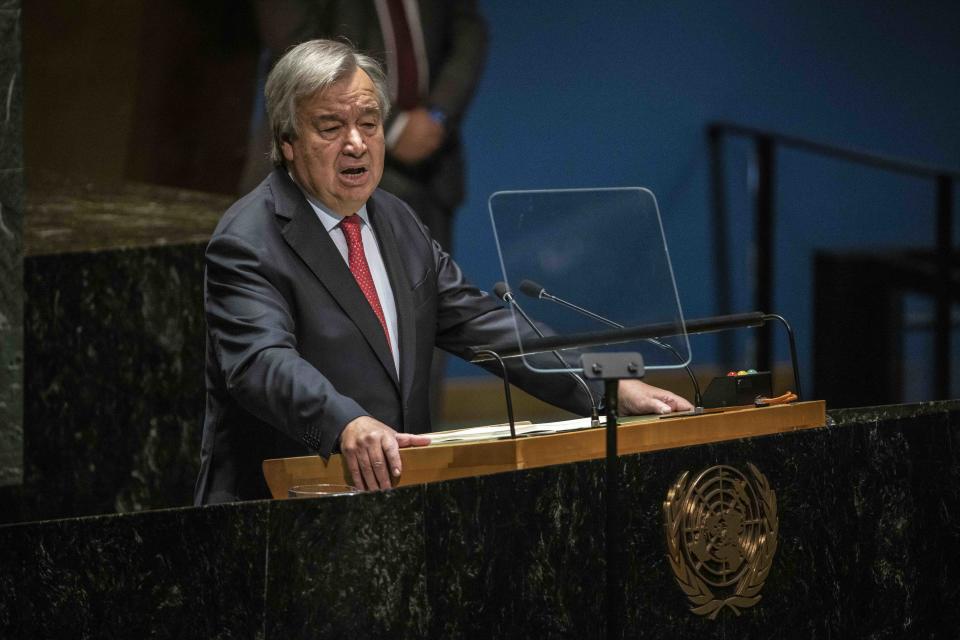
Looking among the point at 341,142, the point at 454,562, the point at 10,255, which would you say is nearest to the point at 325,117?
the point at 341,142

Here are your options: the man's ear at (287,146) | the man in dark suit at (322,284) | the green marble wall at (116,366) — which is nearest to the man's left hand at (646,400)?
the man in dark suit at (322,284)

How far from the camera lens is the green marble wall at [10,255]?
10.9ft

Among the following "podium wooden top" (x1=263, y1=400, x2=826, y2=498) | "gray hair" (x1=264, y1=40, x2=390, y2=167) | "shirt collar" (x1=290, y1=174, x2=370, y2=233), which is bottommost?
"podium wooden top" (x1=263, y1=400, x2=826, y2=498)

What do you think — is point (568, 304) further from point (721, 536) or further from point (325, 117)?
point (325, 117)

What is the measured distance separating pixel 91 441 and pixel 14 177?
3.22ft

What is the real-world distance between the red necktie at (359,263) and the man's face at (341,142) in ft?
0.16

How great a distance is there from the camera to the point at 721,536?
82.3 inches

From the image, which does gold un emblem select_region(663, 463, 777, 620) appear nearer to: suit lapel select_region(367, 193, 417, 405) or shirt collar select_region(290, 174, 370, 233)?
suit lapel select_region(367, 193, 417, 405)

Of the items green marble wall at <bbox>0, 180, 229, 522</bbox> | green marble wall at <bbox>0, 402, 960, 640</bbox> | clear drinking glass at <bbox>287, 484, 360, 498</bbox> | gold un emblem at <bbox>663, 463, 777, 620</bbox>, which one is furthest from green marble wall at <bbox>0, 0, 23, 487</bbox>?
gold un emblem at <bbox>663, 463, 777, 620</bbox>

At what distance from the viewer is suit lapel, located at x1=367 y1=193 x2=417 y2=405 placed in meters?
2.44

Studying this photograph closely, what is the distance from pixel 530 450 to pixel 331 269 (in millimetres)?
609

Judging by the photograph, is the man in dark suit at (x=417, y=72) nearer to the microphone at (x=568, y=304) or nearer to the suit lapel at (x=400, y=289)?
the suit lapel at (x=400, y=289)

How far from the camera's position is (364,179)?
2455mm

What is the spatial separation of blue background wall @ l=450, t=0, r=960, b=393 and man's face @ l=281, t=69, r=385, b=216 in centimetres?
239
